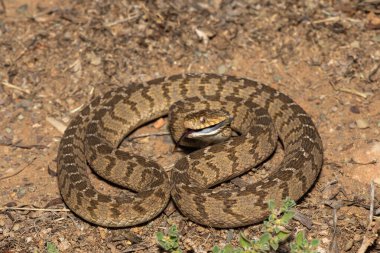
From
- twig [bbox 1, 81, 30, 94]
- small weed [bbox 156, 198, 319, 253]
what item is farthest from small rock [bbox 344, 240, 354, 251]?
twig [bbox 1, 81, 30, 94]

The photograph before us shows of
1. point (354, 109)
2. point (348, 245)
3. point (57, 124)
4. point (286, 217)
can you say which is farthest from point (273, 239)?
point (57, 124)

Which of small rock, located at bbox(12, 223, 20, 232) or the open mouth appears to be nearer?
small rock, located at bbox(12, 223, 20, 232)

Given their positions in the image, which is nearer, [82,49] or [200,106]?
[200,106]

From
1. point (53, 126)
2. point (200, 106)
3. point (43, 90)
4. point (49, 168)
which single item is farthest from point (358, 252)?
point (43, 90)

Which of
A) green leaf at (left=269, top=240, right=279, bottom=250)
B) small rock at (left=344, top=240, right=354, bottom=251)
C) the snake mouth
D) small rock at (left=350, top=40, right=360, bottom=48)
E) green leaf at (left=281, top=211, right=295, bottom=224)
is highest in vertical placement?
green leaf at (left=281, top=211, right=295, bottom=224)

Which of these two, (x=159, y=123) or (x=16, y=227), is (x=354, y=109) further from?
(x=16, y=227)

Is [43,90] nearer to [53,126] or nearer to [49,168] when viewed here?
[53,126]

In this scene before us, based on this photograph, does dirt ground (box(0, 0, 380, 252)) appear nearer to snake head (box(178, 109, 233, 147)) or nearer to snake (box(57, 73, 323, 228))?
snake (box(57, 73, 323, 228))
